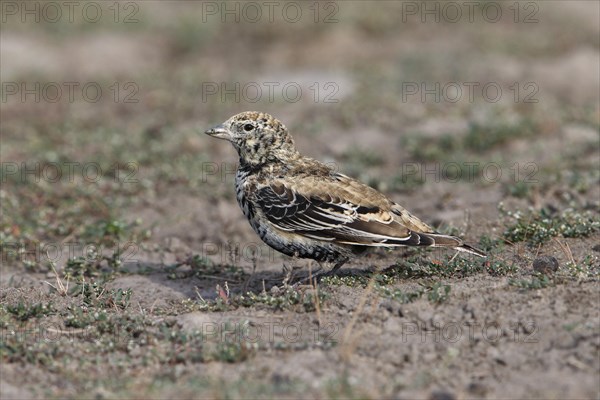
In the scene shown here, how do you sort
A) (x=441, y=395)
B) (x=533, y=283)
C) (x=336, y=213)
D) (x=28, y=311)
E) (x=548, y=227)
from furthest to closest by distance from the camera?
(x=548, y=227) < (x=336, y=213) < (x=28, y=311) < (x=533, y=283) < (x=441, y=395)

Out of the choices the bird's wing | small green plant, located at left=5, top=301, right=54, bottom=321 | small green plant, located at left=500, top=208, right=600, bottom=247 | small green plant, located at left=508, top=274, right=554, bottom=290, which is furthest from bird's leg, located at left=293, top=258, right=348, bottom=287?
small green plant, located at left=5, top=301, right=54, bottom=321

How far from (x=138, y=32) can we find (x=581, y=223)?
1205 cm

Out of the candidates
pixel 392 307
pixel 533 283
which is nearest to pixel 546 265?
pixel 533 283

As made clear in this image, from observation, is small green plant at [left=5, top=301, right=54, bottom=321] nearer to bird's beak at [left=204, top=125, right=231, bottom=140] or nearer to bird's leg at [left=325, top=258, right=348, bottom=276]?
bird's beak at [left=204, top=125, right=231, bottom=140]

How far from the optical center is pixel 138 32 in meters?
18.4

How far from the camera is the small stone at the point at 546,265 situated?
7.38 metres

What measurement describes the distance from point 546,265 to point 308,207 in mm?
2119

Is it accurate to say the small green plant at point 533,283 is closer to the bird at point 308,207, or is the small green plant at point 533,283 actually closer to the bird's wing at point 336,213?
the bird at point 308,207

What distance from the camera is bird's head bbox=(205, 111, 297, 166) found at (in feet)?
27.9

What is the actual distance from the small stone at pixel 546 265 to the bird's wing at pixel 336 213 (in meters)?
0.90

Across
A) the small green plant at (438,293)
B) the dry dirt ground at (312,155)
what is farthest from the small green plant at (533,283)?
the small green plant at (438,293)

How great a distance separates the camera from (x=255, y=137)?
8492 millimetres

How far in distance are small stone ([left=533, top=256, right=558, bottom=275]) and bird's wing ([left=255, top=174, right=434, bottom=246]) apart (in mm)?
895

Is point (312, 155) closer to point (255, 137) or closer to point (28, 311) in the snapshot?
point (255, 137)
